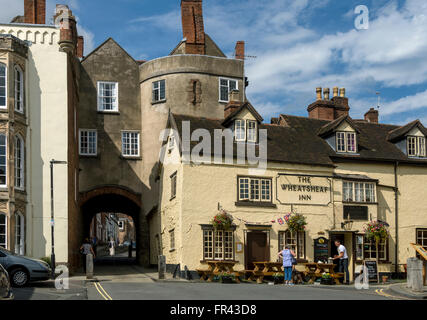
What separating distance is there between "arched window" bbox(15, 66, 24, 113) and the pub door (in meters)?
12.4

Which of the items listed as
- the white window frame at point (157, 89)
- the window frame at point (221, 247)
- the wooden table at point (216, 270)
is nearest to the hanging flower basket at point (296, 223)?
the window frame at point (221, 247)

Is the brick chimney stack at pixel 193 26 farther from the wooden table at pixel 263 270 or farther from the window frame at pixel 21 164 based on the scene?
the wooden table at pixel 263 270

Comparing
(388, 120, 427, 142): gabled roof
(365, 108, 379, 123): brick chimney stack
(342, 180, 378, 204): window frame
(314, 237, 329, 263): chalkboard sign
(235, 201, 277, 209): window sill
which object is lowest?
(314, 237, 329, 263): chalkboard sign

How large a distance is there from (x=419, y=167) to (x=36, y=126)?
21115 mm

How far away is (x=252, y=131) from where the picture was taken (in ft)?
105

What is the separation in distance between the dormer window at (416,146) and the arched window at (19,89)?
21.4 m

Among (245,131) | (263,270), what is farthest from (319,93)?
(263,270)

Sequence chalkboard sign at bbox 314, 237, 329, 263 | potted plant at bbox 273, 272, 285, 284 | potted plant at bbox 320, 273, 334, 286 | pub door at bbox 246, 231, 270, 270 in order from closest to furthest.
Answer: potted plant at bbox 320, 273, 334, 286 → potted plant at bbox 273, 272, 285, 284 → pub door at bbox 246, 231, 270, 270 → chalkboard sign at bbox 314, 237, 329, 263

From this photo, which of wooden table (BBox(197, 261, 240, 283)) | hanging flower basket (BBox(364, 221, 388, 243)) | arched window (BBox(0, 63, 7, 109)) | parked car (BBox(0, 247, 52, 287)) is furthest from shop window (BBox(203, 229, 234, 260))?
arched window (BBox(0, 63, 7, 109))

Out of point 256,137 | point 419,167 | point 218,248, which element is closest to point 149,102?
point 256,137

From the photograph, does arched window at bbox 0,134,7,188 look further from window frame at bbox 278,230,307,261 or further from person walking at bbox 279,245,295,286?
window frame at bbox 278,230,307,261

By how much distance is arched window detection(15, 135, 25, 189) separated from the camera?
2709 cm
